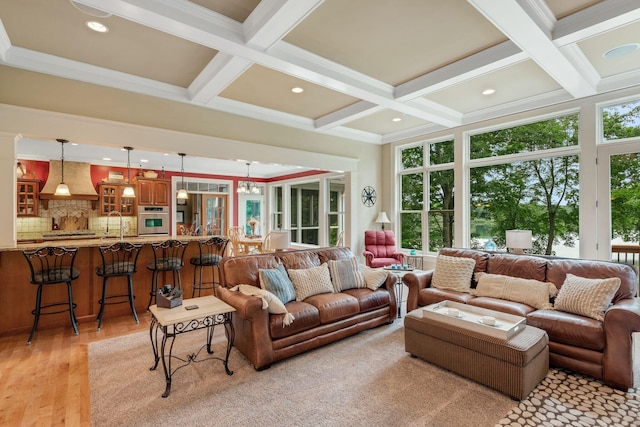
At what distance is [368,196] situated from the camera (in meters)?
6.71

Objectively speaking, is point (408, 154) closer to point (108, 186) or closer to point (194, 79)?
point (194, 79)

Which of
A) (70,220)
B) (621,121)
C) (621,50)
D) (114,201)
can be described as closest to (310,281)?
(621,50)

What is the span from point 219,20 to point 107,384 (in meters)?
3.17

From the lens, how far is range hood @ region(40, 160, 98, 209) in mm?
6922

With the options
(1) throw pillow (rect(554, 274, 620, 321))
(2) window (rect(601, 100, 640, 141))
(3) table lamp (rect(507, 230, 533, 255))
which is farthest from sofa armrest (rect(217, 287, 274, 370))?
(2) window (rect(601, 100, 640, 141))

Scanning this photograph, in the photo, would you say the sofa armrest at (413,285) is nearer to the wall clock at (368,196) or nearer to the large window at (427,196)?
the large window at (427,196)

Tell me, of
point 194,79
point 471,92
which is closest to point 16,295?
point 194,79

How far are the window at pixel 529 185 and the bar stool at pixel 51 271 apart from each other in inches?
236

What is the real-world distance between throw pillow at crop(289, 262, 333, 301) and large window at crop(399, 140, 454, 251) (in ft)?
10.8

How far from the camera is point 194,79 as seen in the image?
12.7ft

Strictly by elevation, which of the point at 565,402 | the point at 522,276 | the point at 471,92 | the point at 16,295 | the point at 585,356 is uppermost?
the point at 471,92

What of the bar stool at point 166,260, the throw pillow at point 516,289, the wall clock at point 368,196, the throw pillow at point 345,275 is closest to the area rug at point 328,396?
the throw pillow at point 516,289

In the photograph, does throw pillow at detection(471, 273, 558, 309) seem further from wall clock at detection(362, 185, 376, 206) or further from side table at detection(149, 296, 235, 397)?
wall clock at detection(362, 185, 376, 206)

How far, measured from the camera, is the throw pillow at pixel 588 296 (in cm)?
278
